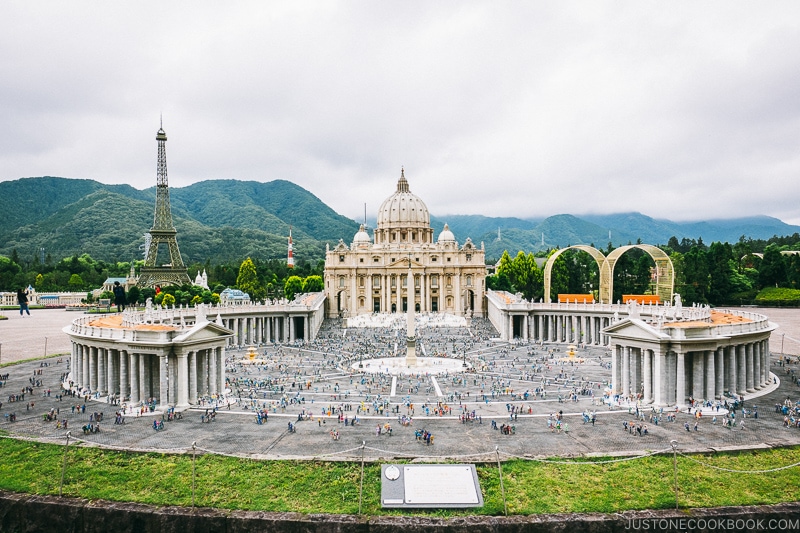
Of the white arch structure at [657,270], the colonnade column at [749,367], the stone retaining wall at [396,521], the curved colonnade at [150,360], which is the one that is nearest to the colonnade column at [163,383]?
the curved colonnade at [150,360]

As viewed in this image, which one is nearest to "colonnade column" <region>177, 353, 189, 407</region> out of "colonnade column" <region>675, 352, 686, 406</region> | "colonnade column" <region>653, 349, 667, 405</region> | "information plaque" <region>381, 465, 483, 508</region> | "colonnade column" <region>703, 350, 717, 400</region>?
"information plaque" <region>381, 465, 483, 508</region>

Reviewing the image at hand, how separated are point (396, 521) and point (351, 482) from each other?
13.0 feet

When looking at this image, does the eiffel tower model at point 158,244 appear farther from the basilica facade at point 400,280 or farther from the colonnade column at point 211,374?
the colonnade column at point 211,374

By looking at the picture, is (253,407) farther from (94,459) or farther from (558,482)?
(558,482)

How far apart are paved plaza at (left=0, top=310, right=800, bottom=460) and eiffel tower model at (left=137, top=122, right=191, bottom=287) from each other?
272 feet

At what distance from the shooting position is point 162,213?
16700 cm

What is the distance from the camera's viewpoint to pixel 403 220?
139m

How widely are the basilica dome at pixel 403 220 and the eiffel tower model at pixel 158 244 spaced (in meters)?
54.5

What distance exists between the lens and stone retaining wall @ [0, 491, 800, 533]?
26969 mm

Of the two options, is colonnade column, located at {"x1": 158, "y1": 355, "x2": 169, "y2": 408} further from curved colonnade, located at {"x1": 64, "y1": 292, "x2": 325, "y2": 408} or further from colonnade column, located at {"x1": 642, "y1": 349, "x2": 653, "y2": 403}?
colonnade column, located at {"x1": 642, "y1": 349, "x2": 653, "y2": 403}

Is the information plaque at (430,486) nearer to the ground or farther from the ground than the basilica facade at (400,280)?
nearer to the ground

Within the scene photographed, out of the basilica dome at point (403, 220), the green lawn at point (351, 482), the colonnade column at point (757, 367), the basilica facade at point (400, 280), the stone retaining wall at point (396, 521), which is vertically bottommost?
the stone retaining wall at point (396, 521)

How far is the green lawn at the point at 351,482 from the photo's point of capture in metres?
28.5

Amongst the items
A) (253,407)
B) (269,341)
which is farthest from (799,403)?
(269,341)
